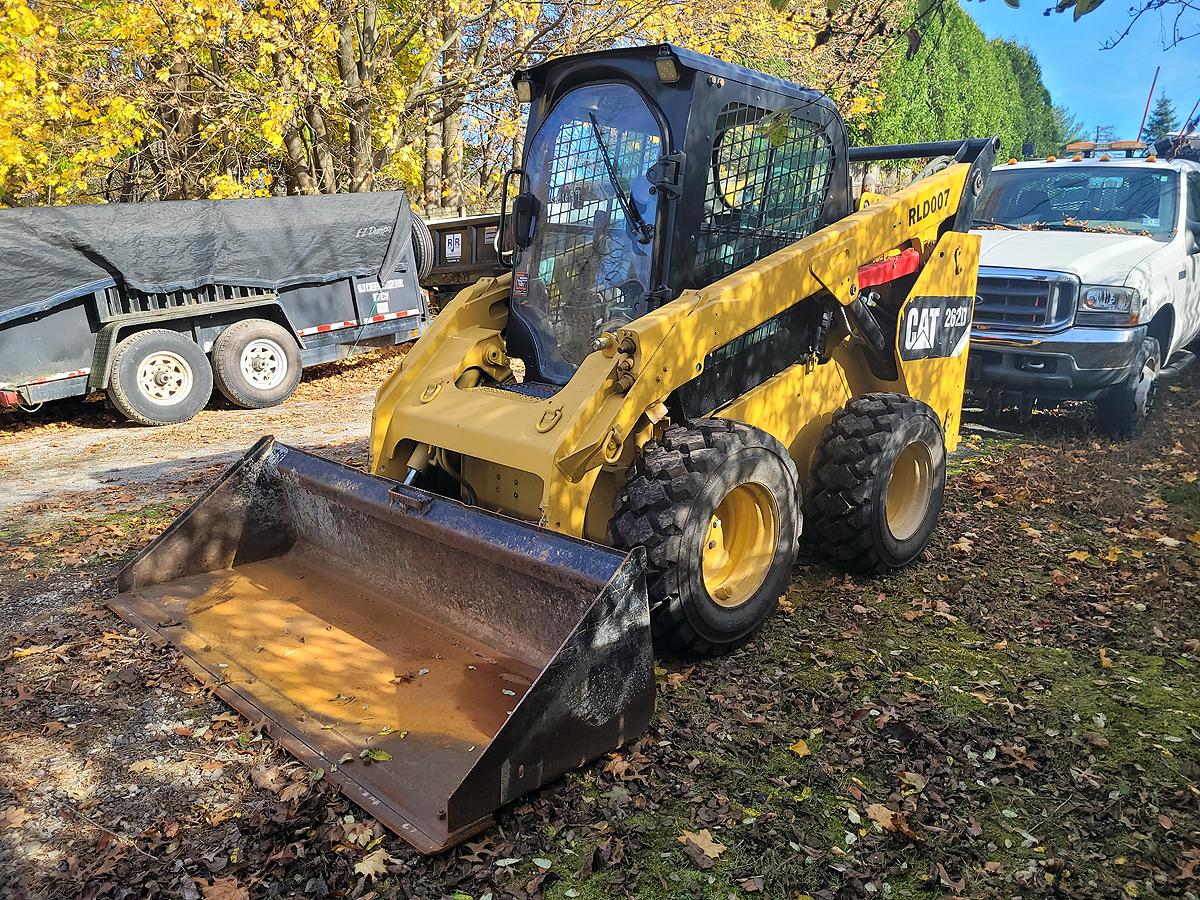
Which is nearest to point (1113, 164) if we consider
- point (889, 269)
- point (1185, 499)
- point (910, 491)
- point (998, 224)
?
point (998, 224)

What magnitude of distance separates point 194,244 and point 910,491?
26.4ft

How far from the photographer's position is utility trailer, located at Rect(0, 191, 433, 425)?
921cm

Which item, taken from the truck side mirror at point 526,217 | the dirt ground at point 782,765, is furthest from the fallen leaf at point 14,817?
the truck side mirror at point 526,217

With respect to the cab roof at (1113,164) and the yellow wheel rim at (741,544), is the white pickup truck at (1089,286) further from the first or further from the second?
the yellow wheel rim at (741,544)

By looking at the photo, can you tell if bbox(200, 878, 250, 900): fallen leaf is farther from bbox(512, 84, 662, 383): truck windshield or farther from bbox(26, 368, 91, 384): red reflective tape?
bbox(26, 368, 91, 384): red reflective tape

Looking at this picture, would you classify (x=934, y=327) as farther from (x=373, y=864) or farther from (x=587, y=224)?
(x=373, y=864)

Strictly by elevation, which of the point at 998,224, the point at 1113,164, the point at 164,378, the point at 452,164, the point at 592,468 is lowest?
the point at 164,378

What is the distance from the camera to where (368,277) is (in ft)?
38.0

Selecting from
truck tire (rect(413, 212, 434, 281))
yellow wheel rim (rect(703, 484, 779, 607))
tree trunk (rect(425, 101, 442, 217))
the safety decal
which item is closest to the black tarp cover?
truck tire (rect(413, 212, 434, 281))

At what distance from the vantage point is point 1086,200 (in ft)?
29.2

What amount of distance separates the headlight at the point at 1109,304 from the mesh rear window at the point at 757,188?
12.1ft

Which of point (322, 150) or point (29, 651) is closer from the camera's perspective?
point (29, 651)

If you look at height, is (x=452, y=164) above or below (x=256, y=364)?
above

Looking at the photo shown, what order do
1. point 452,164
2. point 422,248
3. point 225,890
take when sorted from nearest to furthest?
1. point 225,890
2. point 422,248
3. point 452,164
